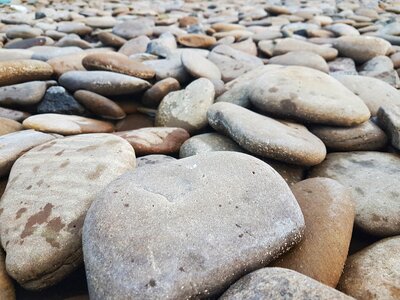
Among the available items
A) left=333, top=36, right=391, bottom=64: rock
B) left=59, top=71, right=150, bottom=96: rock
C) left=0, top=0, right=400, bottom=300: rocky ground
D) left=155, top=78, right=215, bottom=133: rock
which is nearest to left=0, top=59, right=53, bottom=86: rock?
left=0, top=0, right=400, bottom=300: rocky ground

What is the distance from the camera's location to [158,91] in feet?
10.2

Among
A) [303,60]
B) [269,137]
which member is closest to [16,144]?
[269,137]

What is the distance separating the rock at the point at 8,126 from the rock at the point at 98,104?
0.55 metres

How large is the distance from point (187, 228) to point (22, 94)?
227 centimetres

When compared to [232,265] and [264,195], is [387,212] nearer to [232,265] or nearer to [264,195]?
[264,195]

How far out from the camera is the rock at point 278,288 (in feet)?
3.65

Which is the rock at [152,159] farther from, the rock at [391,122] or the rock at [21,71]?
the rock at [21,71]

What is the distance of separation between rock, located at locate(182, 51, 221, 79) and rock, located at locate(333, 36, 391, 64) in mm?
1713

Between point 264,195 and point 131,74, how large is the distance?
211 centimetres

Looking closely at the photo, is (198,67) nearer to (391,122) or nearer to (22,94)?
(22,94)

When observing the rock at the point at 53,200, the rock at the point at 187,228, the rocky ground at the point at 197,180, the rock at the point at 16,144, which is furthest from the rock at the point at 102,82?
the rock at the point at 187,228

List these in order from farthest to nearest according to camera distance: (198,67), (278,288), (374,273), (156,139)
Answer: (198,67) < (156,139) < (374,273) < (278,288)

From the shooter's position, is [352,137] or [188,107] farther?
[188,107]

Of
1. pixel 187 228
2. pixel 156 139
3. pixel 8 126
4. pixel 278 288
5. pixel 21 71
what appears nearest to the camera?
pixel 278 288
